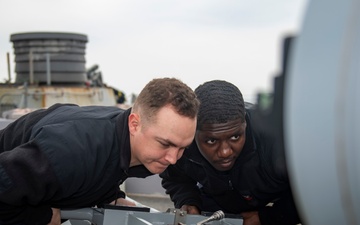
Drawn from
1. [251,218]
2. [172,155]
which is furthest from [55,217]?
[251,218]

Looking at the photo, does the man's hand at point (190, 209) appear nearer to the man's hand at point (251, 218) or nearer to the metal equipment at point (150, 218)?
the man's hand at point (251, 218)

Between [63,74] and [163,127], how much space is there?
7.91m

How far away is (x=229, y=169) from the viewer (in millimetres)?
2729

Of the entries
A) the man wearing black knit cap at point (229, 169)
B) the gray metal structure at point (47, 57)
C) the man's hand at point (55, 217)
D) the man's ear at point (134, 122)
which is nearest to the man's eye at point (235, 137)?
the man wearing black knit cap at point (229, 169)

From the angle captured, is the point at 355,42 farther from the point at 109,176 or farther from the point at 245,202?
the point at 245,202

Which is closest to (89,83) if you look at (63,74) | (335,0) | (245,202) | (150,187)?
(63,74)

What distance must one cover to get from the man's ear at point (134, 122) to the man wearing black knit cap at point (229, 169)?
1.27 feet

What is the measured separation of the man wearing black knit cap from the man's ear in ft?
1.27

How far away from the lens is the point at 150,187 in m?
4.62

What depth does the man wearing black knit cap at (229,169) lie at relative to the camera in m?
2.61

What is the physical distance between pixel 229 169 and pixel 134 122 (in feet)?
1.95

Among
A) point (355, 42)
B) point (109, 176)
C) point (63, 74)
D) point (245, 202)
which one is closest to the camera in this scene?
point (355, 42)

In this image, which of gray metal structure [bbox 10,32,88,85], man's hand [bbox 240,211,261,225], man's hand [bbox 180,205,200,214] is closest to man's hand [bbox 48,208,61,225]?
man's hand [bbox 180,205,200,214]

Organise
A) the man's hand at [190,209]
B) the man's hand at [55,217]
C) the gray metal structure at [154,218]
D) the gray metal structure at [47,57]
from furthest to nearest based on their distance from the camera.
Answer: the gray metal structure at [47,57], the man's hand at [190,209], the man's hand at [55,217], the gray metal structure at [154,218]
